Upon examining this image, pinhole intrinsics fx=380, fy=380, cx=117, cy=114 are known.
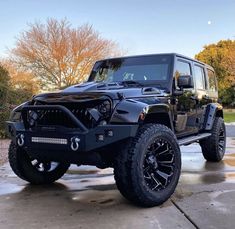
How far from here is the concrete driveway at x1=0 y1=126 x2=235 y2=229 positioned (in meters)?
3.72

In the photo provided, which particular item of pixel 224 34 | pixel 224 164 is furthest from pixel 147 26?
pixel 224 164

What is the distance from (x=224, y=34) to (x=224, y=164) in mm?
27114

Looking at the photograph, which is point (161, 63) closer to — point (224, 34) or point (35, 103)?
point (35, 103)

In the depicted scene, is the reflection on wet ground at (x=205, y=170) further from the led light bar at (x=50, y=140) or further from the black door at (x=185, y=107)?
the led light bar at (x=50, y=140)

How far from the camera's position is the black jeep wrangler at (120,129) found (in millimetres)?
4082

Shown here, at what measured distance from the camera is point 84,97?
426cm

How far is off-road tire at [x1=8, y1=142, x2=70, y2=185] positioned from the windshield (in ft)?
5.41

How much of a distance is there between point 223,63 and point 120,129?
2540 centimetres

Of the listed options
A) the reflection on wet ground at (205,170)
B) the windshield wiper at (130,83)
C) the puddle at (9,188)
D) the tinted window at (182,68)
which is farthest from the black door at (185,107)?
the puddle at (9,188)

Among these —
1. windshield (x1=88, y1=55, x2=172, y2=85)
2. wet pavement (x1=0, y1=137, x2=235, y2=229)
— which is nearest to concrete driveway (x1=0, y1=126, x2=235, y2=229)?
wet pavement (x1=0, y1=137, x2=235, y2=229)

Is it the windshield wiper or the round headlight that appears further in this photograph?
the windshield wiper

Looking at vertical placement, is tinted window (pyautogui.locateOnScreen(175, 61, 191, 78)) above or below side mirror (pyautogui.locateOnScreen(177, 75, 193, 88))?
above

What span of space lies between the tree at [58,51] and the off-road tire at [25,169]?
2152 cm

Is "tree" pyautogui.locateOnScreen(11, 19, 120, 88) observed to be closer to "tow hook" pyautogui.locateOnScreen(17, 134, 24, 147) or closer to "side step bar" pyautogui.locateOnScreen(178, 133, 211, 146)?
"side step bar" pyautogui.locateOnScreen(178, 133, 211, 146)
